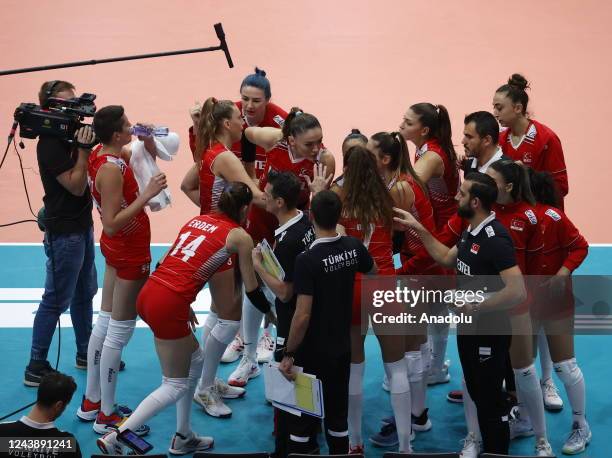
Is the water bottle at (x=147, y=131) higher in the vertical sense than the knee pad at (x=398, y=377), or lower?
higher

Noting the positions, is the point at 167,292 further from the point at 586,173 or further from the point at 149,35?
the point at 149,35

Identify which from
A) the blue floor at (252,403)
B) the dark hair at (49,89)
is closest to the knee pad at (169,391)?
the blue floor at (252,403)

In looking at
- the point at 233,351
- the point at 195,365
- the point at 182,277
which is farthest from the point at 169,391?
the point at 233,351

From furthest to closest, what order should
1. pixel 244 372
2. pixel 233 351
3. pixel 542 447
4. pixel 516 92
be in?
1. pixel 233 351
2. pixel 244 372
3. pixel 516 92
4. pixel 542 447

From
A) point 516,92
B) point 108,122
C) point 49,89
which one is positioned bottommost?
point 108,122

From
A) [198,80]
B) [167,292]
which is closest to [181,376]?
[167,292]

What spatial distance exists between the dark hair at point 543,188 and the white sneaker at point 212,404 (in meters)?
2.45

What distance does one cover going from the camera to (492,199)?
4.59 m

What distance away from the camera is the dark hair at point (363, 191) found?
4820 mm

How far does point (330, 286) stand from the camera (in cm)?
440

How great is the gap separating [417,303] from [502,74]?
24.1 feet

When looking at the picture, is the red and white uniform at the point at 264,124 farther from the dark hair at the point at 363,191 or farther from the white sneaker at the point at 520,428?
the white sneaker at the point at 520,428

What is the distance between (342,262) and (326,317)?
11.9 inches

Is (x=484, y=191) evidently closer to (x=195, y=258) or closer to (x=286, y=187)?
(x=286, y=187)
